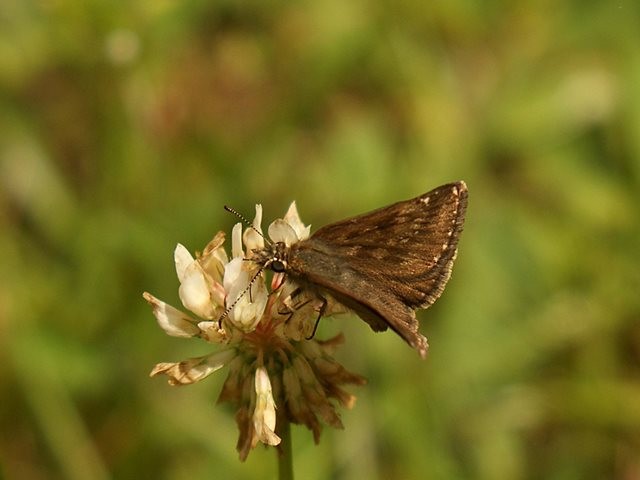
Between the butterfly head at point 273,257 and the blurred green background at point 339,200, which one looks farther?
the blurred green background at point 339,200

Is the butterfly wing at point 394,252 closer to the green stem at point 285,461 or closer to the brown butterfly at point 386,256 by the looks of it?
the brown butterfly at point 386,256

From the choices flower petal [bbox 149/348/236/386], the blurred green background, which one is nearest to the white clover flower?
flower petal [bbox 149/348/236/386]

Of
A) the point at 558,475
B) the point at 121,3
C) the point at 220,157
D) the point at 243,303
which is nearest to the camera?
the point at 243,303

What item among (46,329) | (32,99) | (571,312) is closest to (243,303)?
(46,329)

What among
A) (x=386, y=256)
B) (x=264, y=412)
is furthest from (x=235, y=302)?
(x=386, y=256)

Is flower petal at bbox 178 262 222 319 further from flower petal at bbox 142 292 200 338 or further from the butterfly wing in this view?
the butterfly wing

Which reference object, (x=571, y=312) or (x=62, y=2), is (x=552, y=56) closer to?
(x=571, y=312)

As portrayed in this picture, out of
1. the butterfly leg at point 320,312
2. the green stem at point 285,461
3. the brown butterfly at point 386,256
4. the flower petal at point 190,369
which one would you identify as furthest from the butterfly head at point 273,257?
the green stem at point 285,461

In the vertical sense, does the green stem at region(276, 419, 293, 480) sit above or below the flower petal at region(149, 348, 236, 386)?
below
